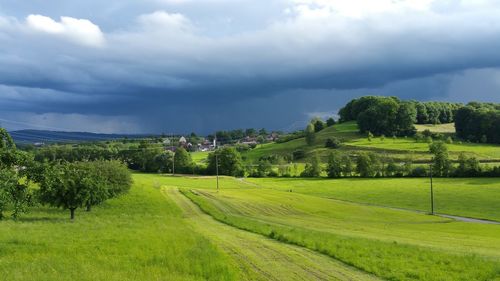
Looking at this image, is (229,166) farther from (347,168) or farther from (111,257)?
(111,257)

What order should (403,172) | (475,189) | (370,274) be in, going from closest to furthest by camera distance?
(370,274) → (475,189) → (403,172)

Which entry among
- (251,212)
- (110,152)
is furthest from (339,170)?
(110,152)

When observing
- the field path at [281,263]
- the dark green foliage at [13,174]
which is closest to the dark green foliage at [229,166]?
the field path at [281,263]

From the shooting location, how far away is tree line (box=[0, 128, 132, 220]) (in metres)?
23.5

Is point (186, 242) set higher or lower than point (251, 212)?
higher

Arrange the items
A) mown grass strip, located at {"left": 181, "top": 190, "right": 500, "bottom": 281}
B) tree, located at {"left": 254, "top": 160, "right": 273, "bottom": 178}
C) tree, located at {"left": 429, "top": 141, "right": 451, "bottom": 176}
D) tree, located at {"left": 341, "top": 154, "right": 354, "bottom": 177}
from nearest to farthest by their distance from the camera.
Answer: mown grass strip, located at {"left": 181, "top": 190, "right": 500, "bottom": 281} → tree, located at {"left": 429, "top": 141, "right": 451, "bottom": 176} → tree, located at {"left": 341, "top": 154, "right": 354, "bottom": 177} → tree, located at {"left": 254, "top": 160, "right": 273, "bottom": 178}

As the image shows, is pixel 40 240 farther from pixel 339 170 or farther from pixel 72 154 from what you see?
pixel 72 154

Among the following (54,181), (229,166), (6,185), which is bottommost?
(229,166)

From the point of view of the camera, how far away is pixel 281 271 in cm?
1791

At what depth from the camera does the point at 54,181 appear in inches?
1038

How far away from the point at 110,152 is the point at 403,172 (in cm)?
12035

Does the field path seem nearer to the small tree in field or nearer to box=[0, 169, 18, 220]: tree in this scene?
box=[0, 169, 18, 220]: tree

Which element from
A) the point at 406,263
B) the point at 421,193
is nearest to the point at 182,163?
the point at 421,193

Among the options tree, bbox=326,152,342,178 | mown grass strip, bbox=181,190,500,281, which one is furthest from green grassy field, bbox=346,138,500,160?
mown grass strip, bbox=181,190,500,281
